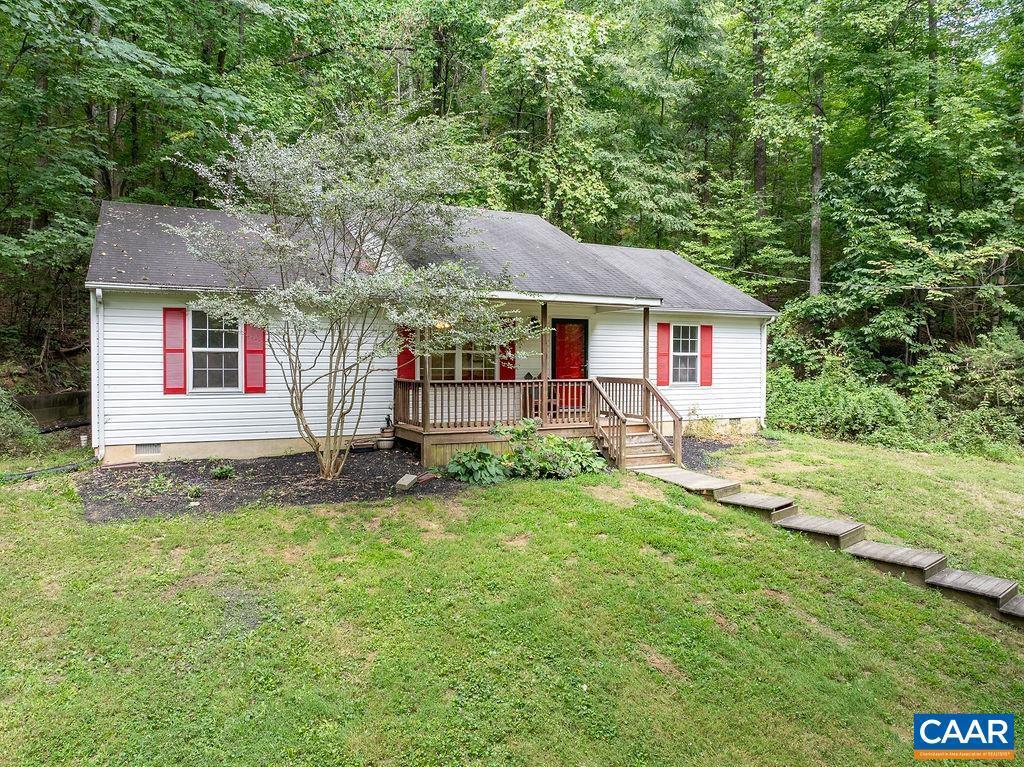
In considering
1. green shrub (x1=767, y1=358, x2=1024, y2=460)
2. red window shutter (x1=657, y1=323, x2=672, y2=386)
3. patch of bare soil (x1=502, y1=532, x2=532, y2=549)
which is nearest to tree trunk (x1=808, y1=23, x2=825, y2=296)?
green shrub (x1=767, y1=358, x2=1024, y2=460)

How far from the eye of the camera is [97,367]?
8.86 meters

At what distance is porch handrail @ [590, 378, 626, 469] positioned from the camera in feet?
30.4

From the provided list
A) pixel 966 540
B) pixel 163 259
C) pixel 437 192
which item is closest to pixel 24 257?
pixel 163 259

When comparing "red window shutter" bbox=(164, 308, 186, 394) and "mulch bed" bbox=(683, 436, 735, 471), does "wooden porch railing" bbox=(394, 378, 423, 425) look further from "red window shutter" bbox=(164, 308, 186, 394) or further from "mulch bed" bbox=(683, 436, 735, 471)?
"mulch bed" bbox=(683, 436, 735, 471)

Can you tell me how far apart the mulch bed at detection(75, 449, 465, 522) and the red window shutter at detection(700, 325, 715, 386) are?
7642mm

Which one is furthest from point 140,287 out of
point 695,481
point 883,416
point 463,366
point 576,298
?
point 883,416

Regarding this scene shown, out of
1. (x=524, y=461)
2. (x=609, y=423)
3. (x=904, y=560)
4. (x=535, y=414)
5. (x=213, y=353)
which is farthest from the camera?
(x=535, y=414)

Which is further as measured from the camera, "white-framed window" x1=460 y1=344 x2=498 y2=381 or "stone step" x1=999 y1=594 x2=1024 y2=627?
"white-framed window" x1=460 y1=344 x2=498 y2=381

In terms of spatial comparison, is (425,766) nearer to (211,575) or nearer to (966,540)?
(211,575)

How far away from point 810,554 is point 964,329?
13.4 m

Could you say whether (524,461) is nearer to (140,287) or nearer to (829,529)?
(829,529)

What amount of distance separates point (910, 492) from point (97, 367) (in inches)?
500

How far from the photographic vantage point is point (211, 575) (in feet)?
16.8

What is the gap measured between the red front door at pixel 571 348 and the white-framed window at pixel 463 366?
1.53 m
